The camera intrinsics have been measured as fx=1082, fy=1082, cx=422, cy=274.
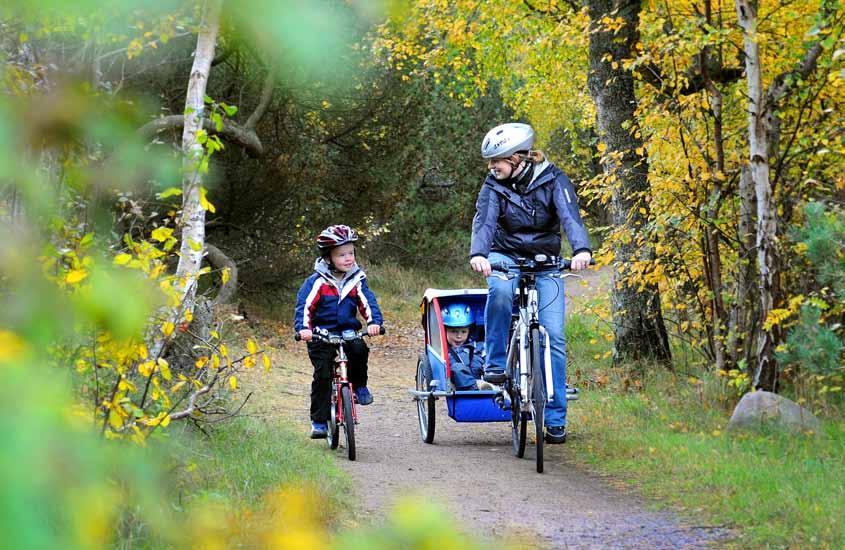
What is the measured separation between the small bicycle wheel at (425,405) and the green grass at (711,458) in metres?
1.10

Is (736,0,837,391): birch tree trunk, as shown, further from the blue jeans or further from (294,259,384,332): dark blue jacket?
(294,259,384,332): dark blue jacket

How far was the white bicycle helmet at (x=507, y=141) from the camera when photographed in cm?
743

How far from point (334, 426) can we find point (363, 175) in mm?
12894

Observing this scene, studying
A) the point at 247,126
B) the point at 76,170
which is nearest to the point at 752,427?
the point at 76,170

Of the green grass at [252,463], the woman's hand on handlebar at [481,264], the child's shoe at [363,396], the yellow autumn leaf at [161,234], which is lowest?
the green grass at [252,463]

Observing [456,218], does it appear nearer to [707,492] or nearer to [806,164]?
[806,164]

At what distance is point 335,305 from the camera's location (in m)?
7.96

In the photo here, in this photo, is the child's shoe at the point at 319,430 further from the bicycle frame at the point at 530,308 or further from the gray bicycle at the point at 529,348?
the bicycle frame at the point at 530,308

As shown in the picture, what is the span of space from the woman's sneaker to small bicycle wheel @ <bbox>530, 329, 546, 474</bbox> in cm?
32

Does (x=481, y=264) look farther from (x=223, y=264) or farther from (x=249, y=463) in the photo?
(x=223, y=264)

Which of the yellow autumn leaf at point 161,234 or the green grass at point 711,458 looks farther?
the green grass at point 711,458

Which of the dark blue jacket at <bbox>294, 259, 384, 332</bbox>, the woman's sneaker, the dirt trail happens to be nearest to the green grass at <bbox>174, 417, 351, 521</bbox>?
the dirt trail

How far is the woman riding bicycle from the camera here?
24.4 ft

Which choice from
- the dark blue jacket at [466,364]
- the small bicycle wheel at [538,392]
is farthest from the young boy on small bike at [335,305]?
the small bicycle wheel at [538,392]
